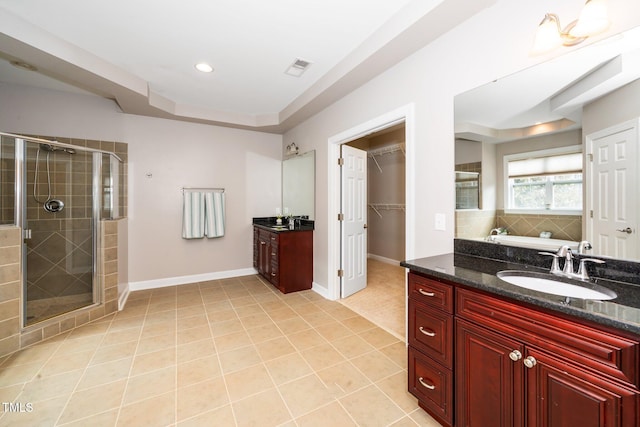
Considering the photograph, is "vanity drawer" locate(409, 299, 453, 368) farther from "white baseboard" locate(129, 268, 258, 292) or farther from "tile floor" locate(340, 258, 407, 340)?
"white baseboard" locate(129, 268, 258, 292)

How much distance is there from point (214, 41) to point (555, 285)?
119 inches

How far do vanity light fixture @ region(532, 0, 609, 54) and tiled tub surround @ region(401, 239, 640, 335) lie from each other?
1.10 meters

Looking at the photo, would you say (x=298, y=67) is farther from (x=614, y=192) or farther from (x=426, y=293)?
(x=614, y=192)

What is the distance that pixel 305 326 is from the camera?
8.75 feet

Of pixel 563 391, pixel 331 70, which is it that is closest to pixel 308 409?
pixel 563 391

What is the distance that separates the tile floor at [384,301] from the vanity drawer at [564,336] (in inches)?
56.2

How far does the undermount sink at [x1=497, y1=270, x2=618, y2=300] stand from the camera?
1143 millimetres

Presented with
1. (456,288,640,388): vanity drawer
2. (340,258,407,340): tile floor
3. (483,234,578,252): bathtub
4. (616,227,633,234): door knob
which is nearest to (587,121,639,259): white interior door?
(616,227,633,234): door knob

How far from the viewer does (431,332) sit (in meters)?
1.46

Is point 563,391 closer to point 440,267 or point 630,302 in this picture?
point 630,302

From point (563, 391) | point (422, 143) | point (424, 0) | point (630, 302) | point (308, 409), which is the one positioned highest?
point (424, 0)

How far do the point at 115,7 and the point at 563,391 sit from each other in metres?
3.37

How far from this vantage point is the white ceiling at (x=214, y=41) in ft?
6.23

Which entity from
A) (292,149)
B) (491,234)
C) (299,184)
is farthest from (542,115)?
(292,149)
